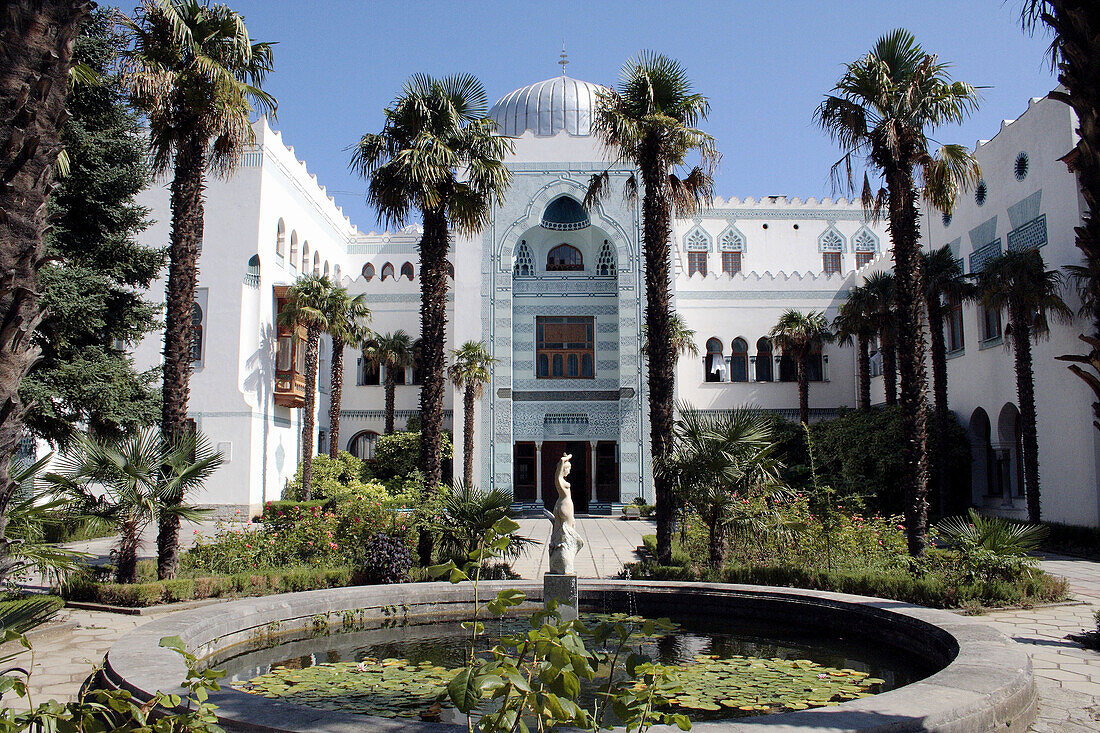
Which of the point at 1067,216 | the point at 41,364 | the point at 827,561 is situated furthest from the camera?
the point at 1067,216

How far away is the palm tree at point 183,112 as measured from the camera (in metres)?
10.8

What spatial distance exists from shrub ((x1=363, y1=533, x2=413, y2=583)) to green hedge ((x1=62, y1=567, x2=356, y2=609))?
1.01 feet

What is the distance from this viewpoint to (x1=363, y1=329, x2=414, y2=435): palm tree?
95.6ft

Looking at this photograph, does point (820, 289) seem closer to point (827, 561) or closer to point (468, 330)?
point (468, 330)

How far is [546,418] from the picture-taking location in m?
28.5

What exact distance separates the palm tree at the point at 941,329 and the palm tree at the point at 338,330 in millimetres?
17179

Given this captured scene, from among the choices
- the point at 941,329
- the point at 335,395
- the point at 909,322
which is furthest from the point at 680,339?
the point at 909,322

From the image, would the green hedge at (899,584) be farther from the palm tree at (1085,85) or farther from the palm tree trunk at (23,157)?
the palm tree trunk at (23,157)

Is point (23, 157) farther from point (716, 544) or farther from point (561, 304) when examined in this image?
point (561, 304)

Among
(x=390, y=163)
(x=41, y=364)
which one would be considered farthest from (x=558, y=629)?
(x=41, y=364)

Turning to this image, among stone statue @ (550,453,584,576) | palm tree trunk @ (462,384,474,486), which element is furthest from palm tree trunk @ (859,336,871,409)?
stone statue @ (550,453,584,576)

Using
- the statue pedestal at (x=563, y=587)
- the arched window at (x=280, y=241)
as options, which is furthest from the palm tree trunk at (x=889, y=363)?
the arched window at (x=280, y=241)

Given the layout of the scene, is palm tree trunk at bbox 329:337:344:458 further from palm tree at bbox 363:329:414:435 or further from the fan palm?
the fan palm

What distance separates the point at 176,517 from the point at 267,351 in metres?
15.3
